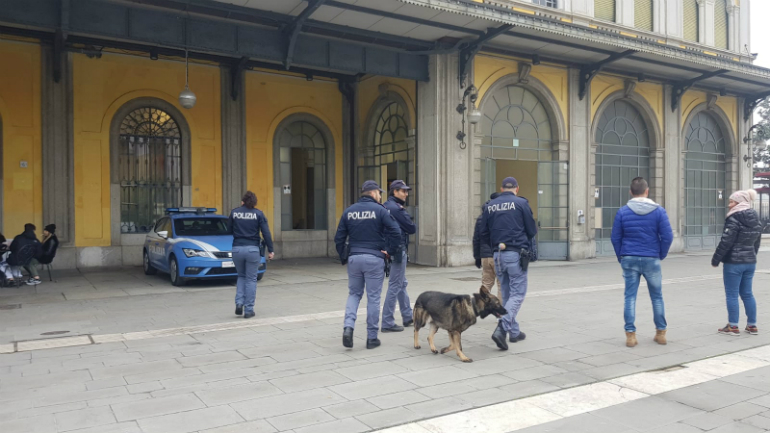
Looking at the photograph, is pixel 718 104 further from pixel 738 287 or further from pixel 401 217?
pixel 401 217

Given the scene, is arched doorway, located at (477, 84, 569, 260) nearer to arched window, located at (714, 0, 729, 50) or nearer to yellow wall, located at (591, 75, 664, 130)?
yellow wall, located at (591, 75, 664, 130)

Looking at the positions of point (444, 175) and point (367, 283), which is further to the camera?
point (444, 175)

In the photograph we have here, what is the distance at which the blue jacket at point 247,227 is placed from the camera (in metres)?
8.55

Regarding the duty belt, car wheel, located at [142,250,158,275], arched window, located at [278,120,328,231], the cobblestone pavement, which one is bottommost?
the cobblestone pavement

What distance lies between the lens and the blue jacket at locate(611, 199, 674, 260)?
21.3ft

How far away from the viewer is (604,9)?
18656 millimetres

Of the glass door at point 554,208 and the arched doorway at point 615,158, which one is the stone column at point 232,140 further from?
the arched doorway at point 615,158

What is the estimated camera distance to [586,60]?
17.6m

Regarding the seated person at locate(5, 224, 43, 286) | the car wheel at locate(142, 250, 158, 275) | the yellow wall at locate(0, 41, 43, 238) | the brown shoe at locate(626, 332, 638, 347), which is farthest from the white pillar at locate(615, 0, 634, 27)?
the seated person at locate(5, 224, 43, 286)

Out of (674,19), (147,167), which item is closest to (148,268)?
(147,167)

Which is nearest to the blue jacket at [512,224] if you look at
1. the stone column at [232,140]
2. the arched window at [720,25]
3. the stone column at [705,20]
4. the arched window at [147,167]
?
the stone column at [232,140]

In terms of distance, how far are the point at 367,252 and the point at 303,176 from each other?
1249 cm

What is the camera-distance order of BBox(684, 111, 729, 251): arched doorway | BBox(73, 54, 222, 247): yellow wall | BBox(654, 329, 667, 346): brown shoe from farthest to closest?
BBox(684, 111, 729, 251): arched doorway → BBox(73, 54, 222, 247): yellow wall → BBox(654, 329, 667, 346): brown shoe

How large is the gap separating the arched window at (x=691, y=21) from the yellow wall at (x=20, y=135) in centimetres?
2017
